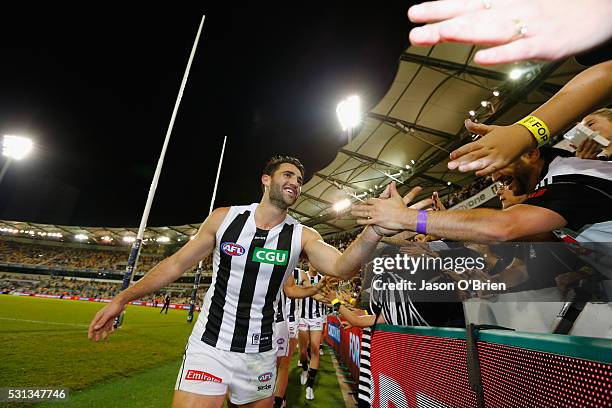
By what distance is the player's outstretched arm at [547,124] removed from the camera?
132 cm

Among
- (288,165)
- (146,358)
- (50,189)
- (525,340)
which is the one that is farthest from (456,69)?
(50,189)

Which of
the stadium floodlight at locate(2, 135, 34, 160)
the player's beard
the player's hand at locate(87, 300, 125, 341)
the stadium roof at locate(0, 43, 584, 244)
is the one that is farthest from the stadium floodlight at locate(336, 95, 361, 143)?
the stadium floodlight at locate(2, 135, 34, 160)

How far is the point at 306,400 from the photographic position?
18.0 feet

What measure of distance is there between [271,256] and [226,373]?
1046 mm

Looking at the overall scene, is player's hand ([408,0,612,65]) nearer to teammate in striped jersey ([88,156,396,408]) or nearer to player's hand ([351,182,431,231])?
player's hand ([351,182,431,231])

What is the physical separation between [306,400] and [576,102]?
5.91 meters

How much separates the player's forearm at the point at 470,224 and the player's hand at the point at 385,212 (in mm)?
75

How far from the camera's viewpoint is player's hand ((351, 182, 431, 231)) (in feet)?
6.09

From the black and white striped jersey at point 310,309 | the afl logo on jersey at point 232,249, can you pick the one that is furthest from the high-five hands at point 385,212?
the black and white striped jersey at point 310,309

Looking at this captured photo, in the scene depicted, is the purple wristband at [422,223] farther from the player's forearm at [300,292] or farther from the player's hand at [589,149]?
the player's forearm at [300,292]

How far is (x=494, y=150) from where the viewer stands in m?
1.31

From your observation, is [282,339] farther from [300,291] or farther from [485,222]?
[485,222]

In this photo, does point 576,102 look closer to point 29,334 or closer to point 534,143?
point 534,143

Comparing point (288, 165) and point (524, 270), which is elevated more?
point (288, 165)
